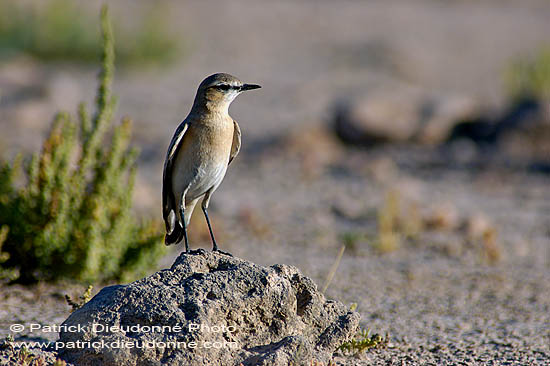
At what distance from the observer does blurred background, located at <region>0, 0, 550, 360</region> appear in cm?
670

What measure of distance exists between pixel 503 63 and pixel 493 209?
1009 centimetres

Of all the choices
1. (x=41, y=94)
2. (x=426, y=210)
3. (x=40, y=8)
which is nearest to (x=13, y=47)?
(x=40, y=8)

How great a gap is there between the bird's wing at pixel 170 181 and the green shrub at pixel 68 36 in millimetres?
10710

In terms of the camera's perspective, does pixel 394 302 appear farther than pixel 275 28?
No

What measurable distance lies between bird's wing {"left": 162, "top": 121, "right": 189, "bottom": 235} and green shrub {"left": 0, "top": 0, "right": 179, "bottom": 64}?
35.1 ft

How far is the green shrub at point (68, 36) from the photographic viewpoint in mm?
14805

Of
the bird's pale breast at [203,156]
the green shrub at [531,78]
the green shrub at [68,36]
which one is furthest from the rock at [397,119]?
the bird's pale breast at [203,156]

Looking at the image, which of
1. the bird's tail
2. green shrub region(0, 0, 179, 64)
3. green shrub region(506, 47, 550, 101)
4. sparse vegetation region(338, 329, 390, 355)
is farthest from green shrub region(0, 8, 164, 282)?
green shrub region(0, 0, 179, 64)

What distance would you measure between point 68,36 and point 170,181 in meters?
11.3

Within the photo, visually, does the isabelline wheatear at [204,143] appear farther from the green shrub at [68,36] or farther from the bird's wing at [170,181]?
the green shrub at [68,36]

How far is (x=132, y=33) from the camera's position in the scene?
1606cm

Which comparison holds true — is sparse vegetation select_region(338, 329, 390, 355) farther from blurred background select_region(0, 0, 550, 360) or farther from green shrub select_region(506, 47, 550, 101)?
green shrub select_region(506, 47, 550, 101)

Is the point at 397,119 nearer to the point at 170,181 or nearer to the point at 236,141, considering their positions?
the point at 236,141

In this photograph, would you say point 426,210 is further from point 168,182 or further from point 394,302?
point 168,182
